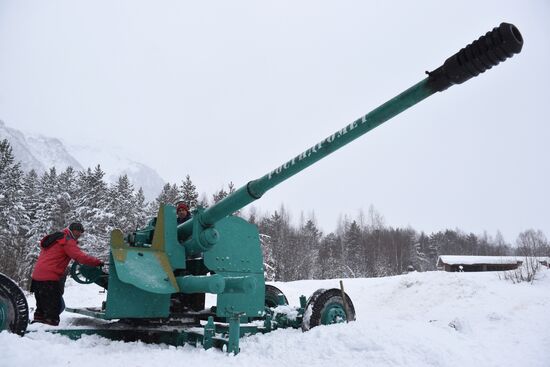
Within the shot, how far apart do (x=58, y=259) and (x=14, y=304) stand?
112 centimetres

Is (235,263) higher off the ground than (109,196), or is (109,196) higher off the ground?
(109,196)

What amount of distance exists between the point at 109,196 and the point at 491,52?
130ft

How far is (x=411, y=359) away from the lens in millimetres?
4336

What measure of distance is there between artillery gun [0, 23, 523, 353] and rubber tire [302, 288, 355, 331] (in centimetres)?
1

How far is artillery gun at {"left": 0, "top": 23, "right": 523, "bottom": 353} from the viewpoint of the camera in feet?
13.9

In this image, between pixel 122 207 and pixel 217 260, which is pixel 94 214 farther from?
pixel 217 260

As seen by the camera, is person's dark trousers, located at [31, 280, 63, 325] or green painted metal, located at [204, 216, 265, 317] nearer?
person's dark trousers, located at [31, 280, 63, 325]

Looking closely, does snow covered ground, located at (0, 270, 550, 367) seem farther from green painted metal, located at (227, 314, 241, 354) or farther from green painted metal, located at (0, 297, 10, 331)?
green painted metal, located at (0, 297, 10, 331)

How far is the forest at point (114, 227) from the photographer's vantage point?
3027 centimetres

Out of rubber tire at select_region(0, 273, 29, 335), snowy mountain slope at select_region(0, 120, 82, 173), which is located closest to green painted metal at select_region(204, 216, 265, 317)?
rubber tire at select_region(0, 273, 29, 335)

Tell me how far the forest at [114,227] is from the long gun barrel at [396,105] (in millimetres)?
15358

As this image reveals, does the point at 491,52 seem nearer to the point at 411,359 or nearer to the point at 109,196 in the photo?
the point at 411,359

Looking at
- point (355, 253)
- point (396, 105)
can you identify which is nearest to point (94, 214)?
Answer: point (355, 253)

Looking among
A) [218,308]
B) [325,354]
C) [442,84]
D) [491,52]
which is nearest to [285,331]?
[218,308]
